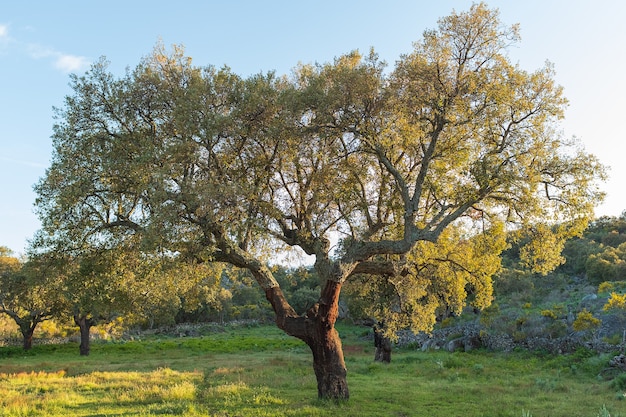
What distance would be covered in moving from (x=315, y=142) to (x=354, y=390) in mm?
10550

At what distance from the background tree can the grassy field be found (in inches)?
107

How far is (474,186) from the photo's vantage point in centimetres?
1594

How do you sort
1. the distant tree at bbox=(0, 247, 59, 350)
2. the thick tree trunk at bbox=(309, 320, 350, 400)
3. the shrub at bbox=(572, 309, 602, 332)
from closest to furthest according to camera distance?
the thick tree trunk at bbox=(309, 320, 350, 400), the shrub at bbox=(572, 309, 602, 332), the distant tree at bbox=(0, 247, 59, 350)

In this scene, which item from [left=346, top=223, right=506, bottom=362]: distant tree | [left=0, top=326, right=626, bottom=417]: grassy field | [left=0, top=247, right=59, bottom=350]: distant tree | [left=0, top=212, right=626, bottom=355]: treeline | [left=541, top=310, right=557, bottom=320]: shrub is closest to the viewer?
[left=0, top=326, right=626, bottom=417]: grassy field

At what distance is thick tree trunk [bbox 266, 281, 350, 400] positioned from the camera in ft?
51.2

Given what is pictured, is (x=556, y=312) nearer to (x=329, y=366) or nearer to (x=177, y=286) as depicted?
(x=329, y=366)

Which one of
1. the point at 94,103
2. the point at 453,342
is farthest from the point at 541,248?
the point at 453,342

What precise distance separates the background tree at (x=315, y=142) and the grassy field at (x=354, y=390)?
8.92 feet

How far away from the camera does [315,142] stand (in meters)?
16.7

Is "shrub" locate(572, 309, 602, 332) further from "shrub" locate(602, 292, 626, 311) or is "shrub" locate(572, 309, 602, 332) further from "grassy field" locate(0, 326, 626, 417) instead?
"grassy field" locate(0, 326, 626, 417)

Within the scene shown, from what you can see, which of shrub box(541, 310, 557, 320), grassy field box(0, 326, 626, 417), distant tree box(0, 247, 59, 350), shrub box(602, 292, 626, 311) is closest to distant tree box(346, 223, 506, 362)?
grassy field box(0, 326, 626, 417)

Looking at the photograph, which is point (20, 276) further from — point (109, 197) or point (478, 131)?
point (478, 131)

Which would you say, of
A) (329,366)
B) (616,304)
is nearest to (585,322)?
(616,304)

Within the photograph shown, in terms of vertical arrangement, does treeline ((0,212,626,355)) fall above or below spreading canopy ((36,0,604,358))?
below
